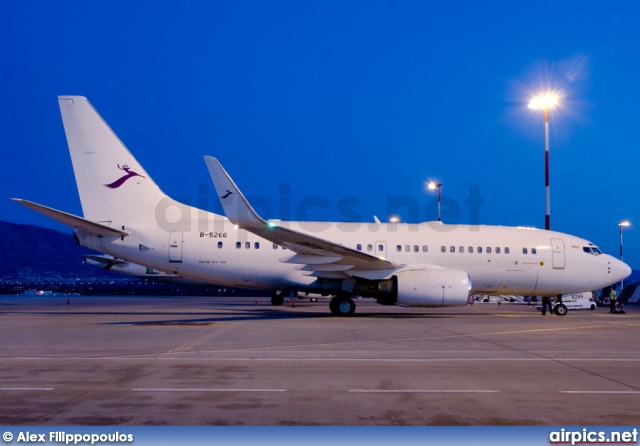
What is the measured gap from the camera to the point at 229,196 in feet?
58.1

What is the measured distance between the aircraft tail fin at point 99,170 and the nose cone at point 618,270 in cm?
1726

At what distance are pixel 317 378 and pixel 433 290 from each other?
11.9 m

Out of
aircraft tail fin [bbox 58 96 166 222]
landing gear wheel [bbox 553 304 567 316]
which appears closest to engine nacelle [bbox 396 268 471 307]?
landing gear wheel [bbox 553 304 567 316]

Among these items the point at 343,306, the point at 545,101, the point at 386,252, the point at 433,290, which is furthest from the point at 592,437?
the point at 545,101

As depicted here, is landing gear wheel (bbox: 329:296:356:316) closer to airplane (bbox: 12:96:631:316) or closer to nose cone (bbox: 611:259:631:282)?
airplane (bbox: 12:96:631:316)

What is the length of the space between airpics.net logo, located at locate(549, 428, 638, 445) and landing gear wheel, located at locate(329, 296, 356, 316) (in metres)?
16.4

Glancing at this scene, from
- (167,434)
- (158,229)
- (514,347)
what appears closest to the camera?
(167,434)

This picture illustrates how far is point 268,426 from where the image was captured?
241 inches

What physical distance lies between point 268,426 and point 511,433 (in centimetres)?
223

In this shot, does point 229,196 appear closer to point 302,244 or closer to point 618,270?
point 302,244

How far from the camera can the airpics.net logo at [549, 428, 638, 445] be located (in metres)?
5.67

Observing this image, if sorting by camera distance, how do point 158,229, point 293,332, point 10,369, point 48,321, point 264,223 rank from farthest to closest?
point 158,229 < point 48,321 < point 264,223 < point 293,332 < point 10,369

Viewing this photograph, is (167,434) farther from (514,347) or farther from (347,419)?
(514,347)

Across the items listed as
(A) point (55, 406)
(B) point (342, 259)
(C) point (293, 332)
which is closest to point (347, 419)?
(A) point (55, 406)
